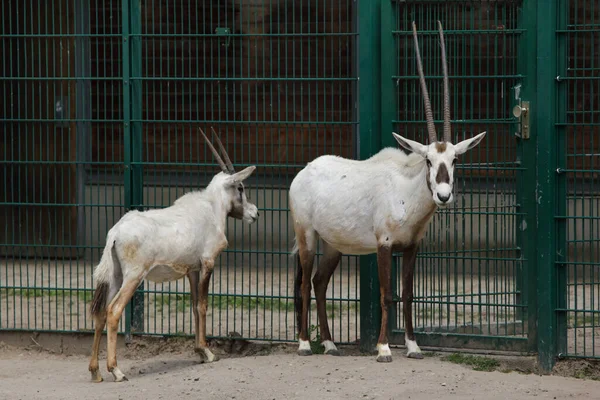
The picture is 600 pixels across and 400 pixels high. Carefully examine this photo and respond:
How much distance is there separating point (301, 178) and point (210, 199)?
2.54 feet

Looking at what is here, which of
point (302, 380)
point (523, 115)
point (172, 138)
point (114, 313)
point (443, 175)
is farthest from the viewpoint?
point (172, 138)

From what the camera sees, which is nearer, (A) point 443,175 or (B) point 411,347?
(A) point 443,175

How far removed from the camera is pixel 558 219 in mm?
8148

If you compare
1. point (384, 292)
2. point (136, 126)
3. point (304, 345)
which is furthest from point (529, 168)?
point (136, 126)

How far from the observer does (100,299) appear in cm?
813

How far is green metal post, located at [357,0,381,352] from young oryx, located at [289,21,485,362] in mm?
282

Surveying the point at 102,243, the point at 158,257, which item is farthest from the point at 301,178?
the point at 102,243

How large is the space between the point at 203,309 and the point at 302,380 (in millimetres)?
1228

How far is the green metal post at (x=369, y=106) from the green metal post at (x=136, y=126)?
2.05m

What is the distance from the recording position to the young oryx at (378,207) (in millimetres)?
7797

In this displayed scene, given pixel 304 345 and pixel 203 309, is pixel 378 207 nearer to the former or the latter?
pixel 304 345

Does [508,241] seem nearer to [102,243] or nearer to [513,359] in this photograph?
[513,359]

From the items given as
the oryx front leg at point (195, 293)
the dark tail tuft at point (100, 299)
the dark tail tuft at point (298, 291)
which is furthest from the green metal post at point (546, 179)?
the dark tail tuft at point (100, 299)

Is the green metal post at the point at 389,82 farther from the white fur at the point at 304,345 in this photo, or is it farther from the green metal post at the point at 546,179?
the green metal post at the point at 546,179
